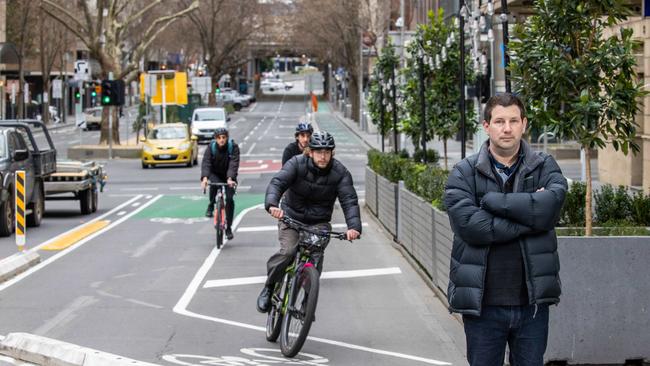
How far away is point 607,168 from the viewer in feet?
104

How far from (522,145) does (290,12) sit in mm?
88832

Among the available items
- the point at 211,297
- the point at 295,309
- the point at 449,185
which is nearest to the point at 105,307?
the point at 211,297

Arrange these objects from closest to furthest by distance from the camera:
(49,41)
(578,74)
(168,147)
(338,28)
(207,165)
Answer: (578,74) → (207,165) → (168,147) → (338,28) → (49,41)

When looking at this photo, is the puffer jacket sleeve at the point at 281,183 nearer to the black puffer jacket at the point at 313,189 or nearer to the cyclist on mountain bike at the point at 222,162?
the black puffer jacket at the point at 313,189

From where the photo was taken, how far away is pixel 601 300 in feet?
30.3

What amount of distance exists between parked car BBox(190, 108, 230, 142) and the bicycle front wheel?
171 ft

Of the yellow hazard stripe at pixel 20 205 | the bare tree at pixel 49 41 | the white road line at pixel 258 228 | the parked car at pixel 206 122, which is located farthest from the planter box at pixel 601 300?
the bare tree at pixel 49 41

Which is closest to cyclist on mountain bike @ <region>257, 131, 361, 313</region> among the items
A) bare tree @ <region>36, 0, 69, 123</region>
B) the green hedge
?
the green hedge

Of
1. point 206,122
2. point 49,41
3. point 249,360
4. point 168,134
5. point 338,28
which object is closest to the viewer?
point 249,360

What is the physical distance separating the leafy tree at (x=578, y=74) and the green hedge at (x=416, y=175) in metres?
1.28

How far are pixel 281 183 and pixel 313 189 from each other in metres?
0.30

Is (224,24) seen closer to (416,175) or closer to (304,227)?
(416,175)

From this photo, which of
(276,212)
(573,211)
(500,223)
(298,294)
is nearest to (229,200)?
(573,211)

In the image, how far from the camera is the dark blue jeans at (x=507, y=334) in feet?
19.6
